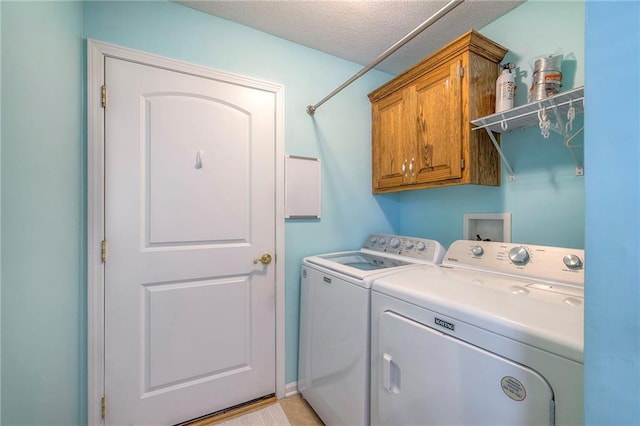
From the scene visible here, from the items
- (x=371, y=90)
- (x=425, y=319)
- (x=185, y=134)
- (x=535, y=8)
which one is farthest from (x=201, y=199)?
(x=535, y=8)

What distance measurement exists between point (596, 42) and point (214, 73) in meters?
1.71

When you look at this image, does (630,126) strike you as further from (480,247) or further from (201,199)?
(201,199)

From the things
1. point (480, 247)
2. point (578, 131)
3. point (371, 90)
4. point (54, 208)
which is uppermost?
point (371, 90)

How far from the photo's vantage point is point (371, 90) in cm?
217

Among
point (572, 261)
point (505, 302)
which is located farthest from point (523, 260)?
point (505, 302)

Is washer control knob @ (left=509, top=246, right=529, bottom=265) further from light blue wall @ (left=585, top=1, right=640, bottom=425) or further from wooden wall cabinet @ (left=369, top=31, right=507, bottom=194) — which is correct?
light blue wall @ (left=585, top=1, right=640, bottom=425)

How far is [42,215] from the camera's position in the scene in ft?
2.97

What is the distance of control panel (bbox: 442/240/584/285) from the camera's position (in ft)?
3.42

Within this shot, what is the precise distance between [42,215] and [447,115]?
191 cm

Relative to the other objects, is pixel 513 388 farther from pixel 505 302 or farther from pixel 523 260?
pixel 523 260

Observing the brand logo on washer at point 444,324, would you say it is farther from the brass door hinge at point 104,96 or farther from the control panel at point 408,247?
the brass door hinge at point 104,96

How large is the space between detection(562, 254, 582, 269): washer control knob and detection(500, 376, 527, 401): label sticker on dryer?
64 cm

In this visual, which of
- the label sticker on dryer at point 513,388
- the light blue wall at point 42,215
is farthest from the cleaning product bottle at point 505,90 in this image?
the light blue wall at point 42,215

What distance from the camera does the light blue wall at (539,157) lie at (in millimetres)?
1288
